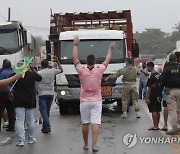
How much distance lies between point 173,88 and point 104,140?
1989 millimetres

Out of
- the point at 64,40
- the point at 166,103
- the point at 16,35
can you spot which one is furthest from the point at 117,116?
the point at 16,35

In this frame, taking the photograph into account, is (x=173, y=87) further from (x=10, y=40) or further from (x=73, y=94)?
(x=10, y=40)

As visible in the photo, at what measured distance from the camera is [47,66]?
11.9 meters

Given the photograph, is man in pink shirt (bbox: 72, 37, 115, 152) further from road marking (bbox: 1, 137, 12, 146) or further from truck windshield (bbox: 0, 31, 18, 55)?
truck windshield (bbox: 0, 31, 18, 55)

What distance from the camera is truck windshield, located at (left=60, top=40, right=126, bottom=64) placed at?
15039mm

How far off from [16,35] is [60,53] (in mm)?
3486

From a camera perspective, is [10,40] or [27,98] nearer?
[27,98]

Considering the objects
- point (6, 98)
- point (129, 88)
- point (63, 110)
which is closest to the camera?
point (6, 98)

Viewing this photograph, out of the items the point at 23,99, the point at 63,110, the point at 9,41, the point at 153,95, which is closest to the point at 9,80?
the point at 23,99

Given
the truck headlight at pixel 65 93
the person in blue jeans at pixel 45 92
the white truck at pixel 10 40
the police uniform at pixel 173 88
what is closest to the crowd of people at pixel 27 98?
the person in blue jeans at pixel 45 92

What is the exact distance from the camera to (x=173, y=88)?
10938 mm

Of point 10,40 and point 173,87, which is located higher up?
point 10,40

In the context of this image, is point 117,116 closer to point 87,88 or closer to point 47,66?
point 47,66

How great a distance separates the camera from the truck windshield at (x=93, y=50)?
1504 cm
